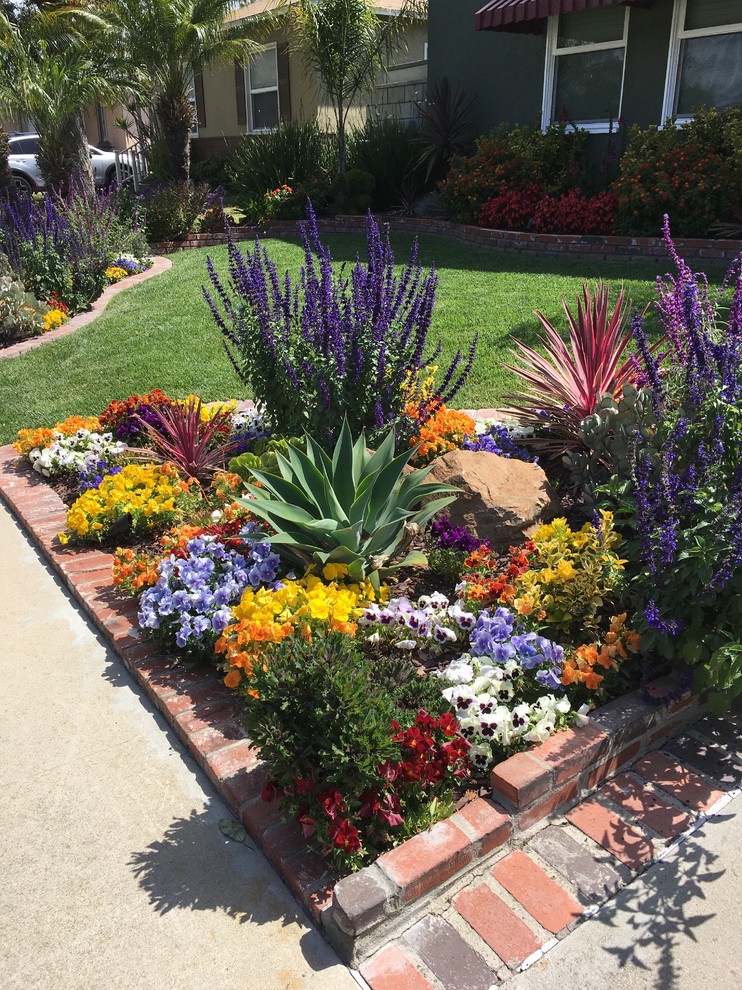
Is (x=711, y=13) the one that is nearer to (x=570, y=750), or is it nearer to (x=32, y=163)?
(x=570, y=750)

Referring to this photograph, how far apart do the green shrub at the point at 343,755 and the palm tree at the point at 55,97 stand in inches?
476

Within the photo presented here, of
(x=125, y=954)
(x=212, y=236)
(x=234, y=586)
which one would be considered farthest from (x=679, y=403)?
(x=212, y=236)

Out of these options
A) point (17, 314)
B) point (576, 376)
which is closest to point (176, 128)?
point (17, 314)

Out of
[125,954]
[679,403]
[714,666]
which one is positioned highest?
[679,403]

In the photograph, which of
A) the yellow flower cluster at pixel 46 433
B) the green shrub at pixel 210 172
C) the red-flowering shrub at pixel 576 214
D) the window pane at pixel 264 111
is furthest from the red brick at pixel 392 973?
the window pane at pixel 264 111

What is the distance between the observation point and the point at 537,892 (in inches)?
91.8

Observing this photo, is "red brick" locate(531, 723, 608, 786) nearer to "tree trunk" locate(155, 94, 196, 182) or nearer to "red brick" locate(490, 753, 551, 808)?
"red brick" locate(490, 753, 551, 808)

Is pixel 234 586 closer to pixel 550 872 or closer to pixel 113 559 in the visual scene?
pixel 113 559

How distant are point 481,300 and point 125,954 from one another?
6789mm

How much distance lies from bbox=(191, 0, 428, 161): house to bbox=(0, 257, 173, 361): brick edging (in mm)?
6724

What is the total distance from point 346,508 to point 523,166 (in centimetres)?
892

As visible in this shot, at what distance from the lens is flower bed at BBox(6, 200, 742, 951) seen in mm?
2410

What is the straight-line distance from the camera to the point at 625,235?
9.66 metres

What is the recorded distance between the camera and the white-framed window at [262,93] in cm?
1934
